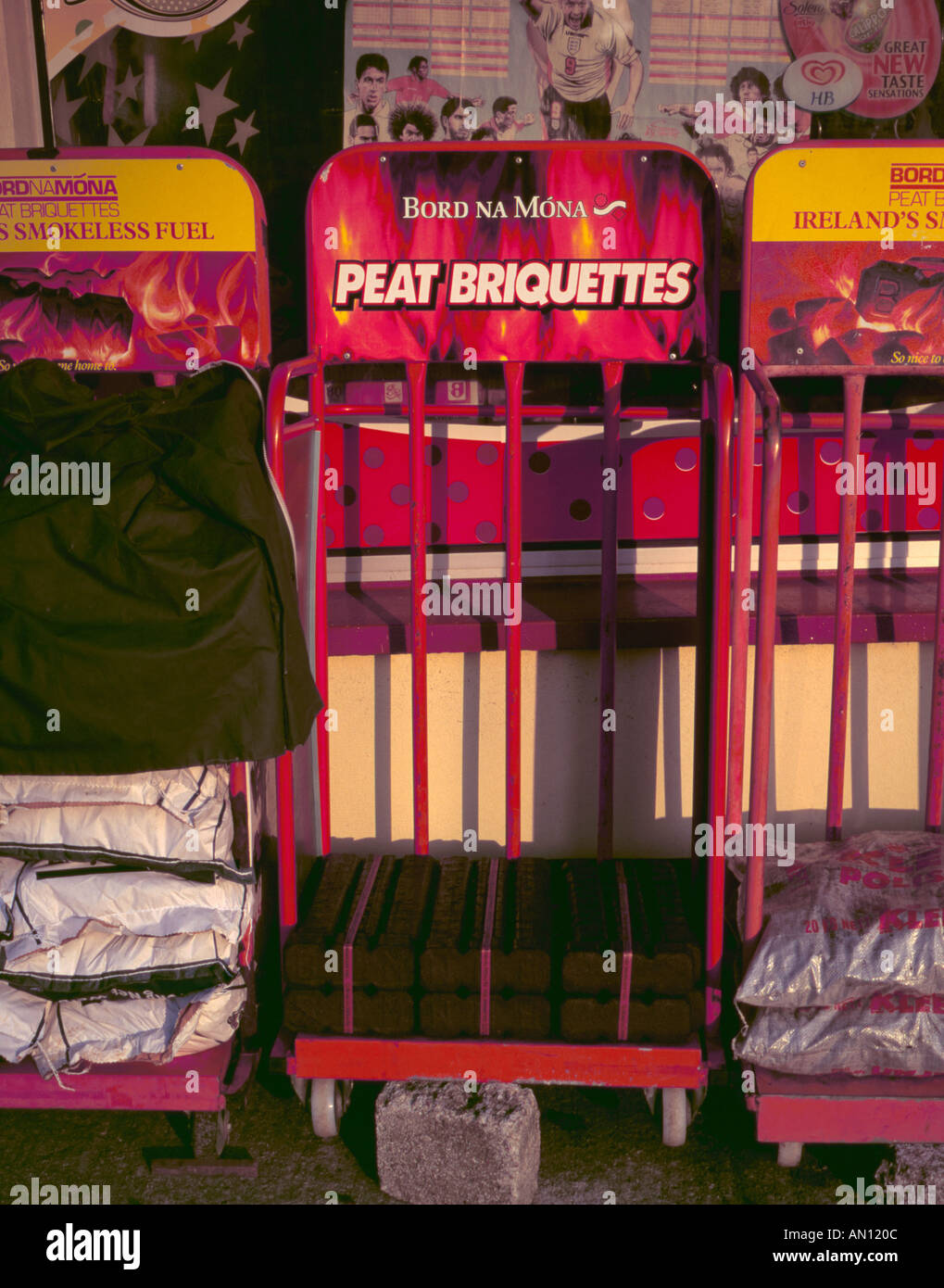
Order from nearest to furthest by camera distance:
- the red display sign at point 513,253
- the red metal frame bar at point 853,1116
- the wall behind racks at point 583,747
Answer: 1. the red metal frame bar at point 853,1116
2. the red display sign at point 513,253
3. the wall behind racks at point 583,747

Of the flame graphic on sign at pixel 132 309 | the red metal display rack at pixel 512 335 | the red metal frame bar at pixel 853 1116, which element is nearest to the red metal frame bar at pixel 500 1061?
the red metal display rack at pixel 512 335

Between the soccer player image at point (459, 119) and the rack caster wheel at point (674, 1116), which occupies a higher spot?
the soccer player image at point (459, 119)

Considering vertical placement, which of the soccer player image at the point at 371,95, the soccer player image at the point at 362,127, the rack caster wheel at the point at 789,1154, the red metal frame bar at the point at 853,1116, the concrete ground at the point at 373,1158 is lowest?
the concrete ground at the point at 373,1158

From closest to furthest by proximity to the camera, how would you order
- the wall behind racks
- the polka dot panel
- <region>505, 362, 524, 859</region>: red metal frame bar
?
<region>505, 362, 524, 859</region>: red metal frame bar < the wall behind racks < the polka dot panel

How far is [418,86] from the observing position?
3092mm

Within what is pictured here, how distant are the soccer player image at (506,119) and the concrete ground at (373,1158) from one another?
8.99 feet

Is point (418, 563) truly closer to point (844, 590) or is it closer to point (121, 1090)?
point (844, 590)

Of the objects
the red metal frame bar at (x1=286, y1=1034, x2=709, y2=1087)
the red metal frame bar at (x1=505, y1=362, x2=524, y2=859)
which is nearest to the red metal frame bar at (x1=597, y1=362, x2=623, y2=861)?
the red metal frame bar at (x1=505, y1=362, x2=524, y2=859)

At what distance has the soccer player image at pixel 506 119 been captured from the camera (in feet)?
10.2

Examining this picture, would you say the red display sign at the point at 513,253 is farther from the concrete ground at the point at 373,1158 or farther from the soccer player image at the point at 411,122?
the concrete ground at the point at 373,1158

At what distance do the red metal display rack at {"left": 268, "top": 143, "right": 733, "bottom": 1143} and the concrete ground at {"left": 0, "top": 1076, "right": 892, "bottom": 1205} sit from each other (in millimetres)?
90

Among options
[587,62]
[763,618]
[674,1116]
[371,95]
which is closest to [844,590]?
[763,618]

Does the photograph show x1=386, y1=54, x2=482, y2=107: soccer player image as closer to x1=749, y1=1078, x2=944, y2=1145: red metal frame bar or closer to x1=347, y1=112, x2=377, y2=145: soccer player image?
x1=347, y1=112, x2=377, y2=145: soccer player image

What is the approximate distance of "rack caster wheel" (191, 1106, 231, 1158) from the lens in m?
2.31
